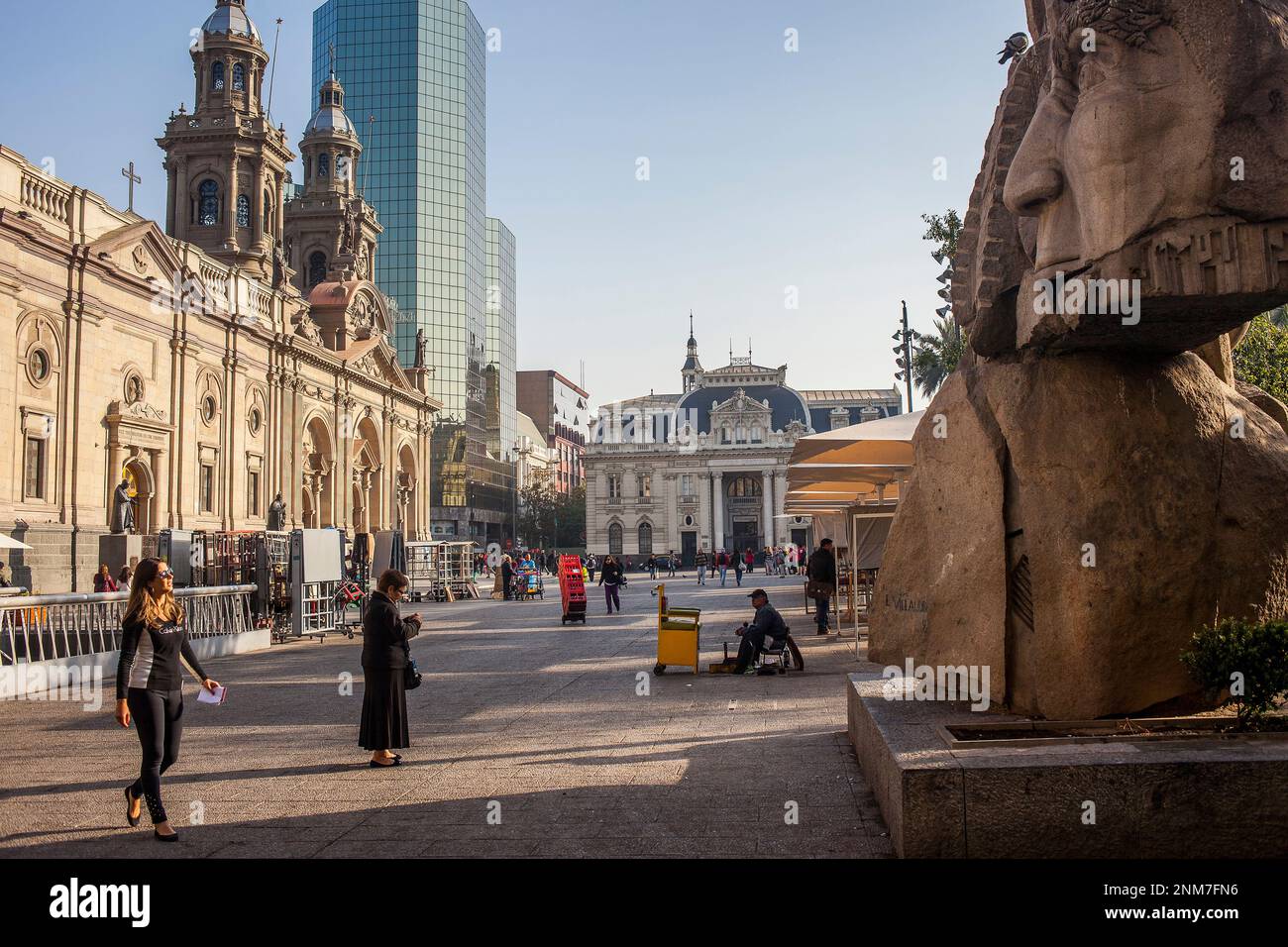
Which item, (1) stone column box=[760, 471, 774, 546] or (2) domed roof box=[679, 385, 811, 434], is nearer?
(1) stone column box=[760, 471, 774, 546]

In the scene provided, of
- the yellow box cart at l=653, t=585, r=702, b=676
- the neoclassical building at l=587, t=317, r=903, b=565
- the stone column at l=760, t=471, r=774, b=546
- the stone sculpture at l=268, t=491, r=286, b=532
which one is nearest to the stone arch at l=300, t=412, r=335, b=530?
the stone sculpture at l=268, t=491, r=286, b=532

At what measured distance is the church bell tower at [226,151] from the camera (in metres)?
50.3

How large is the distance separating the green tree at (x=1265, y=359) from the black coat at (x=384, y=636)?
18672 mm

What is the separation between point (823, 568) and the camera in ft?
60.2

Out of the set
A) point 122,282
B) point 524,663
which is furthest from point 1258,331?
point 122,282

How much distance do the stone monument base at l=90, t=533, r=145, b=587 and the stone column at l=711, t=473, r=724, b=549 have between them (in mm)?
72483

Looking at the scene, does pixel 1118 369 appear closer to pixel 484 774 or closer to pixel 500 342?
pixel 484 774

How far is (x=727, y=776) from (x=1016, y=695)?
205 cm

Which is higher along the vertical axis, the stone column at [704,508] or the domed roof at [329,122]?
the domed roof at [329,122]

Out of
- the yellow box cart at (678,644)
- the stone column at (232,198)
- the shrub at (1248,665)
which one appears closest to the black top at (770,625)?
the yellow box cart at (678,644)

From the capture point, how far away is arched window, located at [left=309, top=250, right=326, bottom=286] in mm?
66312

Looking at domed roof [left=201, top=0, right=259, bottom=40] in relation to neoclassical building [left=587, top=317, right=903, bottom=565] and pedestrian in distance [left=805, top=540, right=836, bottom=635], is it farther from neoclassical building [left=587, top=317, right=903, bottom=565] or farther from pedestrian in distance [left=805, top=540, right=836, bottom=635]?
neoclassical building [left=587, top=317, right=903, bottom=565]

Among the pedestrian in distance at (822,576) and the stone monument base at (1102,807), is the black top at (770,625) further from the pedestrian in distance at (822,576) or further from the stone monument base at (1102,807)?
the stone monument base at (1102,807)

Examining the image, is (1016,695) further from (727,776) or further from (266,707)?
(266,707)
